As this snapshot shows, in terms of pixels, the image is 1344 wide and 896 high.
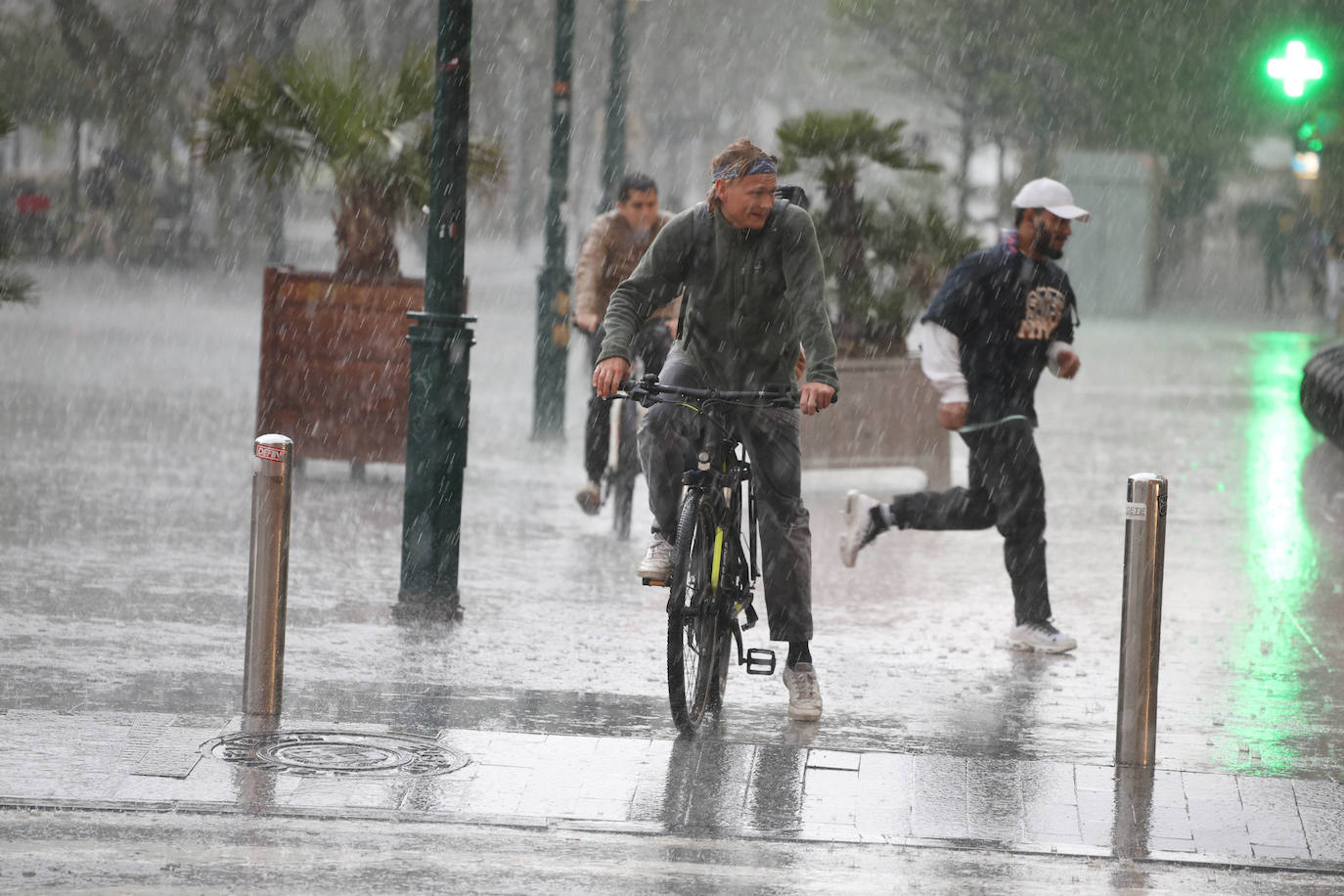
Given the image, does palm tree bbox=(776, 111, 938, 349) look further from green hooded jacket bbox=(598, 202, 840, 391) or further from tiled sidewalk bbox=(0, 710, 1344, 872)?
tiled sidewalk bbox=(0, 710, 1344, 872)

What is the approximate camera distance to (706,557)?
7203mm

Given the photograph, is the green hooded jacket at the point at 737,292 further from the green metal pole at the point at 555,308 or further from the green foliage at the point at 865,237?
the green metal pole at the point at 555,308

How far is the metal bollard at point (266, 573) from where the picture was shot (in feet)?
23.5

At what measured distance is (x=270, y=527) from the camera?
283 inches

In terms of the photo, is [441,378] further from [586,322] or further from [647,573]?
[586,322]

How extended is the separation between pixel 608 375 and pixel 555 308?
29.9 feet

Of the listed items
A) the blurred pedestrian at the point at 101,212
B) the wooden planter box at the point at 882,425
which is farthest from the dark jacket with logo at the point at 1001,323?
the blurred pedestrian at the point at 101,212

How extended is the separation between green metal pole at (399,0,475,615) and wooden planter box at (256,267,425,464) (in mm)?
3907

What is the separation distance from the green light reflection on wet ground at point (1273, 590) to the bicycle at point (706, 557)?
1655 millimetres

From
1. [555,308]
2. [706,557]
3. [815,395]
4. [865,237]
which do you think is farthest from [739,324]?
[555,308]

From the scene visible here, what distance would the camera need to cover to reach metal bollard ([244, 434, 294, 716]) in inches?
283

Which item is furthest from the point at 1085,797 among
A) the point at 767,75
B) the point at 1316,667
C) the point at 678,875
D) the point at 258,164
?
the point at 767,75

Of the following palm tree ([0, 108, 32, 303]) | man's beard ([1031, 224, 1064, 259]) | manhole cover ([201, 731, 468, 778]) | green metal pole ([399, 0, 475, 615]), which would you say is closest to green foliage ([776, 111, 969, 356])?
palm tree ([0, 108, 32, 303])

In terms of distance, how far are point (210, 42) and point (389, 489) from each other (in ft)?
84.3
